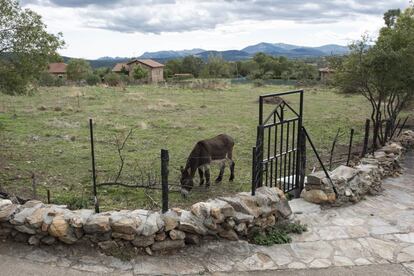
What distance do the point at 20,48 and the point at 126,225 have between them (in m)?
7.00

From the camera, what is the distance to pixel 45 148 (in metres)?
11.0

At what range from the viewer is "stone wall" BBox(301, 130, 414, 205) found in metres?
5.92

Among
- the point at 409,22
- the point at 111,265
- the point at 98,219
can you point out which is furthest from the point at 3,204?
the point at 409,22

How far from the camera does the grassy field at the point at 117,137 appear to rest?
297 inches

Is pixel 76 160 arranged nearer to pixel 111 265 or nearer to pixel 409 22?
pixel 111 265

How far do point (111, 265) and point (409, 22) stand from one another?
554 inches

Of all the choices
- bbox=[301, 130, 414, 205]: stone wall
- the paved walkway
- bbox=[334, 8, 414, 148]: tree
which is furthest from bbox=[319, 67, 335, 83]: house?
the paved walkway

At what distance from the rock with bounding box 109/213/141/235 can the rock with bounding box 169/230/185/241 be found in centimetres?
40

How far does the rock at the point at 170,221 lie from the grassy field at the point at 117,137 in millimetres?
2191

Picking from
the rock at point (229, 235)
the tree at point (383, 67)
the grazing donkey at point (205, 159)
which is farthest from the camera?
the tree at point (383, 67)

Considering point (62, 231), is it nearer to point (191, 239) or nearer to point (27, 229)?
point (27, 229)

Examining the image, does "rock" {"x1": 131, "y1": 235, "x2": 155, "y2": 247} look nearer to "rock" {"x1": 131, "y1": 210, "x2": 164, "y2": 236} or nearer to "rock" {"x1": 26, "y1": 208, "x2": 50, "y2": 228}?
"rock" {"x1": 131, "y1": 210, "x2": 164, "y2": 236}

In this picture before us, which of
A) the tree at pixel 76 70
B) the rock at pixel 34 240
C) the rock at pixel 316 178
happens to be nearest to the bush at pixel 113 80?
the tree at pixel 76 70

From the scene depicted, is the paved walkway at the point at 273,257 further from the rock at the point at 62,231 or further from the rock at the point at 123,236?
the rock at the point at 123,236
